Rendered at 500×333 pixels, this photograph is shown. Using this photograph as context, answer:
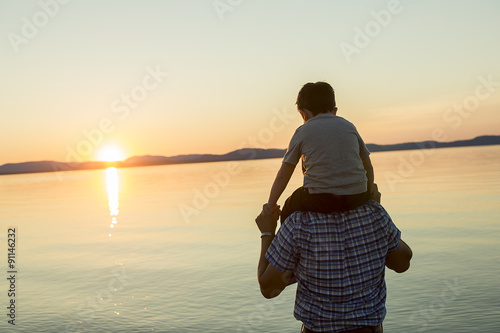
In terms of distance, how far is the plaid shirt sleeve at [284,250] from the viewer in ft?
7.61

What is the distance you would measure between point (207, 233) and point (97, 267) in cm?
564

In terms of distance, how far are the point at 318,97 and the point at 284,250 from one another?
760mm

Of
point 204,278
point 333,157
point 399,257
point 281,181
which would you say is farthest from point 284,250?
point 204,278

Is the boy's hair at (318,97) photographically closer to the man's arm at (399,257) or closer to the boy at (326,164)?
the boy at (326,164)

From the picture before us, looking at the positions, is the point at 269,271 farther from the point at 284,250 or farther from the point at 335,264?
the point at 335,264

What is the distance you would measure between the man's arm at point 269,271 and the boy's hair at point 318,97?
529mm

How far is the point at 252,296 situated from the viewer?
34.8 ft

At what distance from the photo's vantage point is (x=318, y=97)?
8.16 ft

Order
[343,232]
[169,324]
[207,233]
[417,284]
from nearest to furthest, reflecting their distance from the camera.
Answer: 1. [343,232]
2. [169,324]
3. [417,284]
4. [207,233]

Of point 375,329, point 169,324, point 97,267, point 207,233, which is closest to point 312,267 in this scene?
point 375,329

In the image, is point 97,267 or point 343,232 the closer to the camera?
point 343,232

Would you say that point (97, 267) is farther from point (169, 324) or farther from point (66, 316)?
point (169, 324)

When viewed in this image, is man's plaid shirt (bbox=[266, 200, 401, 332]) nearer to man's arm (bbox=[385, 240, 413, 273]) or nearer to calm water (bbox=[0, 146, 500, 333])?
man's arm (bbox=[385, 240, 413, 273])

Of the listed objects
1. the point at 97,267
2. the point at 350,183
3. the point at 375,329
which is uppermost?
the point at 350,183
